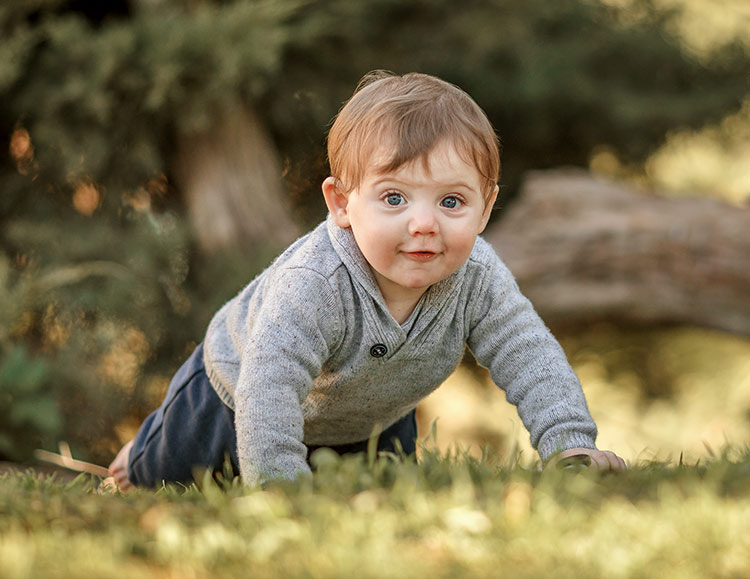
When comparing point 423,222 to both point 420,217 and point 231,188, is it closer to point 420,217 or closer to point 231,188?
point 420,217

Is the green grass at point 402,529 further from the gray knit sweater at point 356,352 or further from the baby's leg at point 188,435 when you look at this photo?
the baby's leg at point 188,435

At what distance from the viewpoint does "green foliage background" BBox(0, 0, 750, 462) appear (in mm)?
4355

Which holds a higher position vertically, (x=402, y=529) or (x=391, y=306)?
(x=391, y=306)

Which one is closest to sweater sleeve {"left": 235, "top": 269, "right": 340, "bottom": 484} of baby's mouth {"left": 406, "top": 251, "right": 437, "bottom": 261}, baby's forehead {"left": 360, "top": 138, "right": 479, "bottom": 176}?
baby's mouth {"left": 406, "top": 251, "right": 437, "bottom": 261}

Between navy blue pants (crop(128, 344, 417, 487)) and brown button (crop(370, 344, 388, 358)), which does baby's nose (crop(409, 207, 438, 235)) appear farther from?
navy blue pants (crop(128, 344, 417, 487))

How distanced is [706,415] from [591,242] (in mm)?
1863

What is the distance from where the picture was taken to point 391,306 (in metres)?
2.29

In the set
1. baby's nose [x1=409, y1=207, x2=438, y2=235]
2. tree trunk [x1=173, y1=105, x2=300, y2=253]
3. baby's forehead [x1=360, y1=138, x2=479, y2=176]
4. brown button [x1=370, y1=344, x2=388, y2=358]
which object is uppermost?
tree trunk [x1=173, y1=105, x2=300, y2=253]

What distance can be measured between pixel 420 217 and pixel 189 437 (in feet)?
3.69

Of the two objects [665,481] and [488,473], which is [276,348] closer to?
[488,473]

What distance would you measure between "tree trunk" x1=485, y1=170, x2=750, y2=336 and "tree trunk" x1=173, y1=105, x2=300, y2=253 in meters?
1.34

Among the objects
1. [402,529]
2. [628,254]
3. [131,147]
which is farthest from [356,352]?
[628,254]

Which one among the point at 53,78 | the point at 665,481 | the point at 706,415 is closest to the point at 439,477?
the point at 665,481

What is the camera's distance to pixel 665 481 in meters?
1.58
